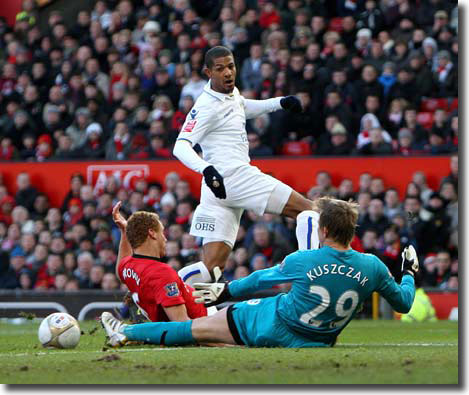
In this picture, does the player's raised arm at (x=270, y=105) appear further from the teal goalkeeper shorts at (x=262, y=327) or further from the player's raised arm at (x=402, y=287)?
the teal goalkeeper shorts at (x=262, y=327)

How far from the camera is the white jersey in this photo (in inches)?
352

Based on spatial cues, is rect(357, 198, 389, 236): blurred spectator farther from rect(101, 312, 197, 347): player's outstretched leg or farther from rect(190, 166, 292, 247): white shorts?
rect(101, 312, 197, 347): player's outstretched leg

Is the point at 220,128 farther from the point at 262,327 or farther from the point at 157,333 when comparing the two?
the point at 262,327

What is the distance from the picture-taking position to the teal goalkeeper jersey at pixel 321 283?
272 inches

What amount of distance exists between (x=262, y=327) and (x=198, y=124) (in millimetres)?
2270

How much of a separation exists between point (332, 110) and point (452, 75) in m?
1.59

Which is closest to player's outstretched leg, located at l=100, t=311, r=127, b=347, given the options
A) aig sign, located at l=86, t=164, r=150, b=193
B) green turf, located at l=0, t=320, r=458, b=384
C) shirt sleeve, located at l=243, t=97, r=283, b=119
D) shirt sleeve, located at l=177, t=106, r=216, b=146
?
green turf, located at l=0, t=320, r=458, b=384

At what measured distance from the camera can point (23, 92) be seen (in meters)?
18.0

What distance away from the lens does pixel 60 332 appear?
7.91 m

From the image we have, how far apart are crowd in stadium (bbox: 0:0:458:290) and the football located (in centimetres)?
608

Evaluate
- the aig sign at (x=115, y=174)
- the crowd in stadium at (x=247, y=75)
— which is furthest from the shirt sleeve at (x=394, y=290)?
the aig sign at (x=115, y=174)

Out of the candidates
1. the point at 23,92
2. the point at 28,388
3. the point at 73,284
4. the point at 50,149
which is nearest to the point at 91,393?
the point at 28,388

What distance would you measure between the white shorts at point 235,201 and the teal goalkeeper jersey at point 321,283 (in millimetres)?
2001

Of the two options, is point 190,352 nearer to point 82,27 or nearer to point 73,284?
point 73,284
